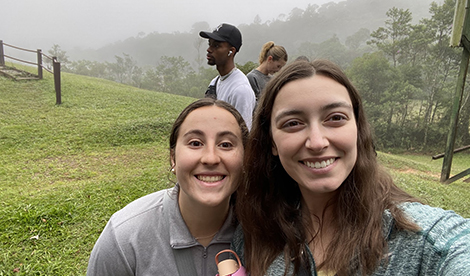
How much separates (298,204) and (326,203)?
129mm

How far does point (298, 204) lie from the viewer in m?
1.29

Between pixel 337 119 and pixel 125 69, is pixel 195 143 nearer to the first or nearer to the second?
pixel 337 119

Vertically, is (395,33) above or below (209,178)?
above

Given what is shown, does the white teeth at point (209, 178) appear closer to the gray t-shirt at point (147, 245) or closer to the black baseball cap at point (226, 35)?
the gray t-shirt at point (147, 245)

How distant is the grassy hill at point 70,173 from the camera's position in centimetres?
329

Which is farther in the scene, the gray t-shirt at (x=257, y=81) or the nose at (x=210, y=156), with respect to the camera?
the gray t-shirt at (x=257, y=81)

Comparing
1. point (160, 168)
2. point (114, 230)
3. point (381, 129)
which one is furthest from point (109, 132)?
point (381, 129)

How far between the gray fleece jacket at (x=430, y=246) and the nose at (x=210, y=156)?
69 cm

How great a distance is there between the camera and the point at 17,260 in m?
3.04

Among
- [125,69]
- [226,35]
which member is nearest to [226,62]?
[226,35]

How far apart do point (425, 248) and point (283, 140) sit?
22.4 inches

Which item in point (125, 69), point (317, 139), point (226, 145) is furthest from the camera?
point (125, 69)

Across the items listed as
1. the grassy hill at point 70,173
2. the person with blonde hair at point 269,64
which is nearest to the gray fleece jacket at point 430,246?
the person with blonde hair at point 269,64

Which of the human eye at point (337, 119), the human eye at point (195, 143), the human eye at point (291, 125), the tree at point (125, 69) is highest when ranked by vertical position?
the human eye at point (337, 119)
